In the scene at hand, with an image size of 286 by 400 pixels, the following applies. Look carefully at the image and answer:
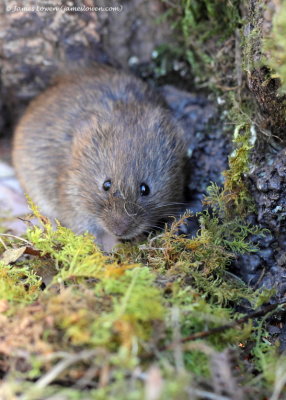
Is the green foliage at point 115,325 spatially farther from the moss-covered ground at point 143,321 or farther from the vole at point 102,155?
the vole at point 102,155

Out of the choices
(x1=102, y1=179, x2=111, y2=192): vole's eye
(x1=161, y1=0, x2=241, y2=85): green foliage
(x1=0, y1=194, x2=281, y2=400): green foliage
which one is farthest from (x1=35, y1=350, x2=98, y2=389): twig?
(x1=161, y1=0, x2=241, y2=85): green foliage

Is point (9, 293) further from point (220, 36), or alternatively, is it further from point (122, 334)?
point (220, 36)

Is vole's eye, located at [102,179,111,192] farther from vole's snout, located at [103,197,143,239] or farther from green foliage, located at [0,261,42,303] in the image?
green foliage, located at [0,261,42,303]

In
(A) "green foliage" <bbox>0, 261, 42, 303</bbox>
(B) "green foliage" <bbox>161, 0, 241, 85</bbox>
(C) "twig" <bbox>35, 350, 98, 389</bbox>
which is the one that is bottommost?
(A) "green foliage" <bbox>0, 261, 42, 303</bbox>

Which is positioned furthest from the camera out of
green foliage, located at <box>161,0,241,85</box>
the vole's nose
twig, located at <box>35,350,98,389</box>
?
green foliage, located at <box>161,0,241,85</box>

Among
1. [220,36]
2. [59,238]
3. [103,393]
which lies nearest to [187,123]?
[220,36]

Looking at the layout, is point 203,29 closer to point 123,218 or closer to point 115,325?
point 123,218

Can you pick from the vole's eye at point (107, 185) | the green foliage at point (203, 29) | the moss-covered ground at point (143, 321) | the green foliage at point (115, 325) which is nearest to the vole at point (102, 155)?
the vole's eye at point (107, 185)

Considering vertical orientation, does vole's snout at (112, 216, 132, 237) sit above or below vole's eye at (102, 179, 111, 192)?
below

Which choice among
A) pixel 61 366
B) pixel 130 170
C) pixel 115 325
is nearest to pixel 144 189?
pixel 130 170
